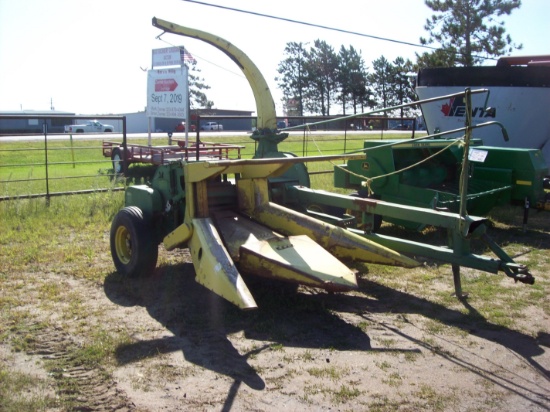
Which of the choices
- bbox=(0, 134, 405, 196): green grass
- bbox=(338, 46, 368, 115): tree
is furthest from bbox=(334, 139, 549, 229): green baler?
bbox=(338, 46, 368, 115): tree

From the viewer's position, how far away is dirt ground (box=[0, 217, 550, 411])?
372cm

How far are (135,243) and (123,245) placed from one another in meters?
0.51

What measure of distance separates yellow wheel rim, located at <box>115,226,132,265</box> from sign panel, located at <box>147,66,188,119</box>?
7744mm

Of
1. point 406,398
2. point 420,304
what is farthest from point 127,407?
point 420,304

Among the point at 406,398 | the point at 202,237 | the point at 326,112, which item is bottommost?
the point at 406,398

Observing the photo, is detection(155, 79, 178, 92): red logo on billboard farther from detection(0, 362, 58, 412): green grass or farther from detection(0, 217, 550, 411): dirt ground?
detection(0, 362, 58, 412): green grass

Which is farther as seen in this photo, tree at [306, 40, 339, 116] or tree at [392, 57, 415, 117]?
tree at [306, 40, 339, 116]

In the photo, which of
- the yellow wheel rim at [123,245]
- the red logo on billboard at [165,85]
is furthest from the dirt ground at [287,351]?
the red logo on billboard at [165,85]

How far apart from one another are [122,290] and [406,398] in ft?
10.2

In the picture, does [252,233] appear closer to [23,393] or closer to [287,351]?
[287,351]

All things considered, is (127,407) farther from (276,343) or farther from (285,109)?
(285,109)

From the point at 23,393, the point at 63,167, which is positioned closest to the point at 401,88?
the point at 63,167

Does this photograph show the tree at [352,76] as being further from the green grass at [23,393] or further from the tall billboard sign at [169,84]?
the green grass at [23,393]

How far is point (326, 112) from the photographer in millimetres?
58938
